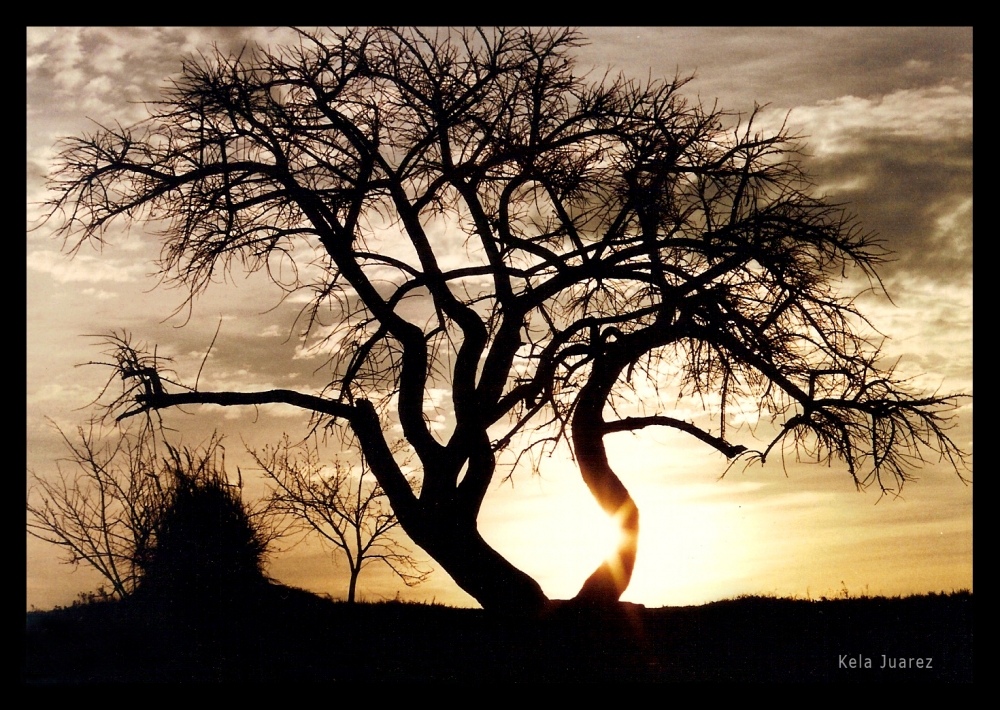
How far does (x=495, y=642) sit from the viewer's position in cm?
909

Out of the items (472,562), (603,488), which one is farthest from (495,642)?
(603,488)

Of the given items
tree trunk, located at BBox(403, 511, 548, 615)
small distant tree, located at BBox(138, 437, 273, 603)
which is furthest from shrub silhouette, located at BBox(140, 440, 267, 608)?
tree trunk, located at BBox(403, 511, 548, 615)

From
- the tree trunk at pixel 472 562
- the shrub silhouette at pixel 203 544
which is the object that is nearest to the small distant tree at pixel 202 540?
the shrub silhouette at pixel 203 544

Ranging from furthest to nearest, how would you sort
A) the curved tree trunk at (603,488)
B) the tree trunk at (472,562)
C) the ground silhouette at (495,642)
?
the curved tree trunk at (603,488), the tree trunk at (472,562), the ground silhouette at (495,642)

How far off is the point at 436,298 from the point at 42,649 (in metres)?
5.40

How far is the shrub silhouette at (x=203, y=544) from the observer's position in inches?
416

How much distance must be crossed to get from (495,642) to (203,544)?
4.14 meters

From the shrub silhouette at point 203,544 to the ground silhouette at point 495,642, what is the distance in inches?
10.1

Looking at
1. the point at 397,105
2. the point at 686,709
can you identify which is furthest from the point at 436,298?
the point at 686,709

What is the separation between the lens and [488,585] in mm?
9258

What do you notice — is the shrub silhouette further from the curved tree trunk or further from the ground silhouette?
the curved tree trunk

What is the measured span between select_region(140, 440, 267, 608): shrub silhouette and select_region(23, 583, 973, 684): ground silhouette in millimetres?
257

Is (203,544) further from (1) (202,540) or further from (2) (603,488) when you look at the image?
(2) (603,488)

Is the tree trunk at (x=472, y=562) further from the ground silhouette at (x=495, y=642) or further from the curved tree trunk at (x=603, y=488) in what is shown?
the curved tree trunk at (x=603, y=488)
